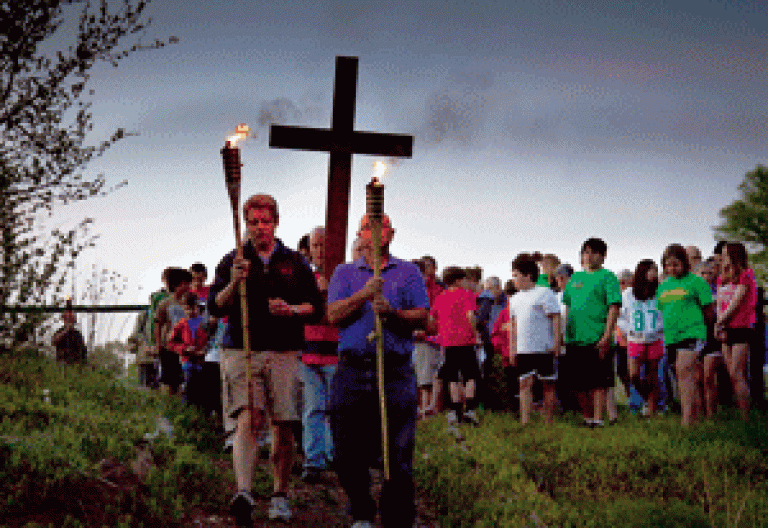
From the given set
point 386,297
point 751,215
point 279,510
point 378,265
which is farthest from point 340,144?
point 751,215

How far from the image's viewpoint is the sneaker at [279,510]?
258 inches

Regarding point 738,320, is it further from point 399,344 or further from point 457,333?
point 399,344

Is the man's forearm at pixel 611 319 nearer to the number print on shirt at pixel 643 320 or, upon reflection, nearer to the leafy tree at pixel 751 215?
the number print on shirt at pixel 643 320

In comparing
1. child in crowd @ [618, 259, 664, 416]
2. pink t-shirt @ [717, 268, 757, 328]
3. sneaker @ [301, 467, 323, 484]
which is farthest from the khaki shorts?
child in crowd @ [618, 259, 664, 416]

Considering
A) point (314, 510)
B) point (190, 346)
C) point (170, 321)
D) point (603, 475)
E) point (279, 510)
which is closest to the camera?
point (279, 510)

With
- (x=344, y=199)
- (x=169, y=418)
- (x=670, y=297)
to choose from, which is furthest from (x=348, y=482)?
(x=670, y=297)

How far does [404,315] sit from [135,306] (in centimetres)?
1053

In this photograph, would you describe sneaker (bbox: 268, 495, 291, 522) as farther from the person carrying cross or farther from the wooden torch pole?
the wooden torch pole

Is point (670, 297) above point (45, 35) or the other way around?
the other way around

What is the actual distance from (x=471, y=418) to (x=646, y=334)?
2.55m

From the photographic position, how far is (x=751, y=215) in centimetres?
6675

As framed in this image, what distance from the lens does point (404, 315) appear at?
6.06m

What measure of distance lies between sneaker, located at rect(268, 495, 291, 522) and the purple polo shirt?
1225 millimetres

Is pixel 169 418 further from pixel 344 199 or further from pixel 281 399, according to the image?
pixel 281 399
